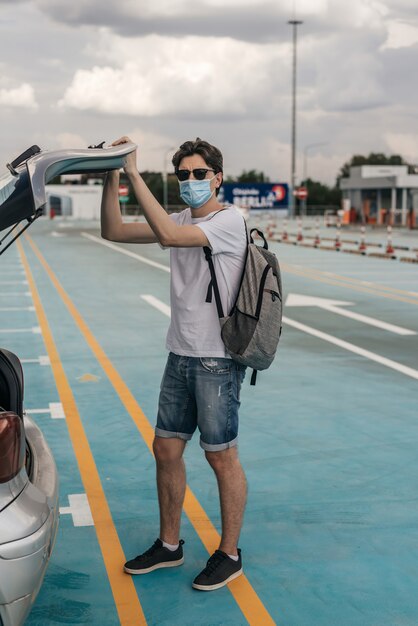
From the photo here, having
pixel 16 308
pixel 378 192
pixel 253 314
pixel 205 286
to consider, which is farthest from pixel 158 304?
pixel 378 192

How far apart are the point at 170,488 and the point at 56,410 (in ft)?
11.4

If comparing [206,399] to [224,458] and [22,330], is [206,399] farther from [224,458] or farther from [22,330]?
[22,330]

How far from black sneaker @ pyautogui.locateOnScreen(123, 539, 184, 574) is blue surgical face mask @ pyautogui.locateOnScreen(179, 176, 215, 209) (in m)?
1.76

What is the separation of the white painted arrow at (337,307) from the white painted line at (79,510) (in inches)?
308

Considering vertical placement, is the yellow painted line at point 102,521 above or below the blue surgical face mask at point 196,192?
below

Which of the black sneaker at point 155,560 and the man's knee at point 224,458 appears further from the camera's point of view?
the black sneaker at point 155,560

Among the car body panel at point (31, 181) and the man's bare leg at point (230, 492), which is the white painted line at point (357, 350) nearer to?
the man's bare leg at point (230, 492)

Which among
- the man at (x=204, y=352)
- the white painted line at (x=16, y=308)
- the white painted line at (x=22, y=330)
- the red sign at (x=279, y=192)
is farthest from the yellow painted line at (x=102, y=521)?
the red sign at (x=279, y=192)

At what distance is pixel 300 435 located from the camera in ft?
23.3

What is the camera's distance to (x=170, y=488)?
4.68 metres

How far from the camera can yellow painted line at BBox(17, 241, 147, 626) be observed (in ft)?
13.8

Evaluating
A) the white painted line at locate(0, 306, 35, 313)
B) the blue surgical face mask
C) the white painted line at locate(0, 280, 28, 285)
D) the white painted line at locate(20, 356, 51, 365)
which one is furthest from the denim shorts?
the white painted line at locate(0, 280, 28, 285)

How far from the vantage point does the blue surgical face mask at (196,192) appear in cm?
438

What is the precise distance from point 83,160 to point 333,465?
3.42 m
